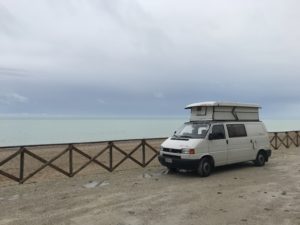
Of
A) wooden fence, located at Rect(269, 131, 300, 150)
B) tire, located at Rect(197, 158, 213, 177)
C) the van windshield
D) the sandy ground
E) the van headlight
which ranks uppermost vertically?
the van windshield

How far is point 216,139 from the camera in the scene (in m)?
11.9

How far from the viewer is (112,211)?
22.9 feet

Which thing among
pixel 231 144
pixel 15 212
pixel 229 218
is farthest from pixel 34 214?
pixel 231 144

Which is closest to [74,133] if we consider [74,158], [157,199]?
[74,158]

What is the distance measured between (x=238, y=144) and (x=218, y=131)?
1.19 m

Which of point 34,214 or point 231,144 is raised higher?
point 231,144

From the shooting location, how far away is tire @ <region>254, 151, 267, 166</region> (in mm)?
13730

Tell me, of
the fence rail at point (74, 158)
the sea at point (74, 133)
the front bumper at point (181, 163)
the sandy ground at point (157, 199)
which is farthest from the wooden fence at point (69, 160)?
the sea at point (74, 133)

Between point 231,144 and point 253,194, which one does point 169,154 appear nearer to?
point 231,144

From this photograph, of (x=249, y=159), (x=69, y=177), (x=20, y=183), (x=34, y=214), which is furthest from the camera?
(x=249, y=159)

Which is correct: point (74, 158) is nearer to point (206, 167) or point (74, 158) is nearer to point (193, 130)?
point (193, 130)

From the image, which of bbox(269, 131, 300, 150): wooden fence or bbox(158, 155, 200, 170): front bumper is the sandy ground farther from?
bbox(269, 131, 300, 150): wooden fence

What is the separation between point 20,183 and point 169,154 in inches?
186

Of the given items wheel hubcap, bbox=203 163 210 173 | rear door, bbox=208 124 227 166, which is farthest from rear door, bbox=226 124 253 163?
wheel hubcap, bbox=203 163 210 173
